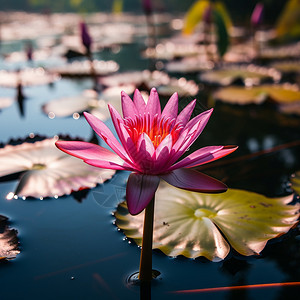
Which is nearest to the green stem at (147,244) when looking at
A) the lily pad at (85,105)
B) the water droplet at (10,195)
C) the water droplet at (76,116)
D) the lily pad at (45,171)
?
the lily pad at (45,171)

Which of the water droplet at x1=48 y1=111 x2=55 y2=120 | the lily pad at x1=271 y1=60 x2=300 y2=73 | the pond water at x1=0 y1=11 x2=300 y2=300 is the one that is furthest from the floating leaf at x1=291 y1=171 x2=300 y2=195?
the lily pad at x1=271 y1=60 x2=300 y2=73

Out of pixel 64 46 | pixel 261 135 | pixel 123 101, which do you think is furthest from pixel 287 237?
pixel 64 46

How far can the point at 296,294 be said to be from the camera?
951 mm

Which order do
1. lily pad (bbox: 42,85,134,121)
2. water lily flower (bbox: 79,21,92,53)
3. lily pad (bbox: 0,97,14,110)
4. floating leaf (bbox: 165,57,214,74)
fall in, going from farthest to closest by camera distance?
floating leaf (bbox: 165,57,214,74) → water lily flower (bbox: 79,21,92,53) → lily pad (bbox: 0,97,14,110) → lily pad (bbox: 42,85,134,121)

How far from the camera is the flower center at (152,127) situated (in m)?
0.88

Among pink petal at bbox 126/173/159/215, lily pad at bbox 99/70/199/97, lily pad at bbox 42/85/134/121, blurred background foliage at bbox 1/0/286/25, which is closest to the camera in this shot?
pink petal at bbox 126/173/159/215

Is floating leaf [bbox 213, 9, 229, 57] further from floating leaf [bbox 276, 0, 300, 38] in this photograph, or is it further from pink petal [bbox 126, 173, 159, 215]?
pink petal [bbox 126, 173, 159, 215]

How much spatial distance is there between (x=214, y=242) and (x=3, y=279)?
596mm

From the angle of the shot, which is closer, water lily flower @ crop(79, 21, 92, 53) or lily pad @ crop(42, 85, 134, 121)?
lily pad @ crop(42, 85, 134, 121)

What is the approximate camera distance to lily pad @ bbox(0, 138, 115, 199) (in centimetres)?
135

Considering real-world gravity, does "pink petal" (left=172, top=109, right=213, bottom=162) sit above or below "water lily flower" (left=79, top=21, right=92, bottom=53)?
below

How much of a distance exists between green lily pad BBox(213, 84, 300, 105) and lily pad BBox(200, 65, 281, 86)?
0.19 meters

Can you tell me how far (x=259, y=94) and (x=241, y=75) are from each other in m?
0.61

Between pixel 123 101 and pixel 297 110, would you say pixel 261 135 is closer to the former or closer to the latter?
pixel 297 110
